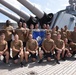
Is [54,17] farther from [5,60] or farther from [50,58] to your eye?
[5,60]

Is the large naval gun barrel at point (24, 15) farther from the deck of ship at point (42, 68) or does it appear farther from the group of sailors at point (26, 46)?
the deck of ship at point (42, 68)

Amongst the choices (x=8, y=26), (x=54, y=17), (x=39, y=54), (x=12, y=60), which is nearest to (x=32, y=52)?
(x=39, y=54)

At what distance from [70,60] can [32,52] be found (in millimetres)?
1721

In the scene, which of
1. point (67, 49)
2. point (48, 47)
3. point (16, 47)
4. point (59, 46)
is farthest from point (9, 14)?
Answer: point (16, 47)

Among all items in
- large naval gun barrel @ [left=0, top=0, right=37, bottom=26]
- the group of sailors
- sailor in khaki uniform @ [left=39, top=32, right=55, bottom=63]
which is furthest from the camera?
large naval gun barrel @ [left=0, top=0, right=37, bottom=26]

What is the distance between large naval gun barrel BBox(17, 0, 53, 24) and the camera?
1147cm

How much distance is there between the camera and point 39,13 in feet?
40.3

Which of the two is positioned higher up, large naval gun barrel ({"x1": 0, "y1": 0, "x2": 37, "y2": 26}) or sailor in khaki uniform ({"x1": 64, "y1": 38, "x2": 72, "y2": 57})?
large naval gun barrel ({"x1": 0, "y1": 0, "x2": 37, "y2": 26})

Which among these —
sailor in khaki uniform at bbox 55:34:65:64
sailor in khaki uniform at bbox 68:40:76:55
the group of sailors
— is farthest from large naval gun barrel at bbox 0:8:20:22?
sailor in khaki uniform at bbox 55:34:65:64

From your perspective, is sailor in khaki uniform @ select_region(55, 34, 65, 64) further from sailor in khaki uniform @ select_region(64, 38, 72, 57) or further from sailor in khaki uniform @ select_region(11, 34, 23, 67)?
sailor in khaki uniform @ select_region(11, 34, 23, 67)

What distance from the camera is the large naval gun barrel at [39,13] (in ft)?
37.6

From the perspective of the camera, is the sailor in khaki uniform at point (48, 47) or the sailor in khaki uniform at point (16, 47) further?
the sailor in khaki uniform at point (48, 47)

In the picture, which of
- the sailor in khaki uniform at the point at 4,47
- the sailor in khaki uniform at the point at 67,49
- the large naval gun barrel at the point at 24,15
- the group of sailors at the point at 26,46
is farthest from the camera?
the large naval gun barrel at the point at 24,15

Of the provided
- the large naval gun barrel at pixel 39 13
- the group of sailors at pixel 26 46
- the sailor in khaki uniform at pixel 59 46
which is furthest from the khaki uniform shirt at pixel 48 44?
the large naval gun barrel at pixel 39 13
